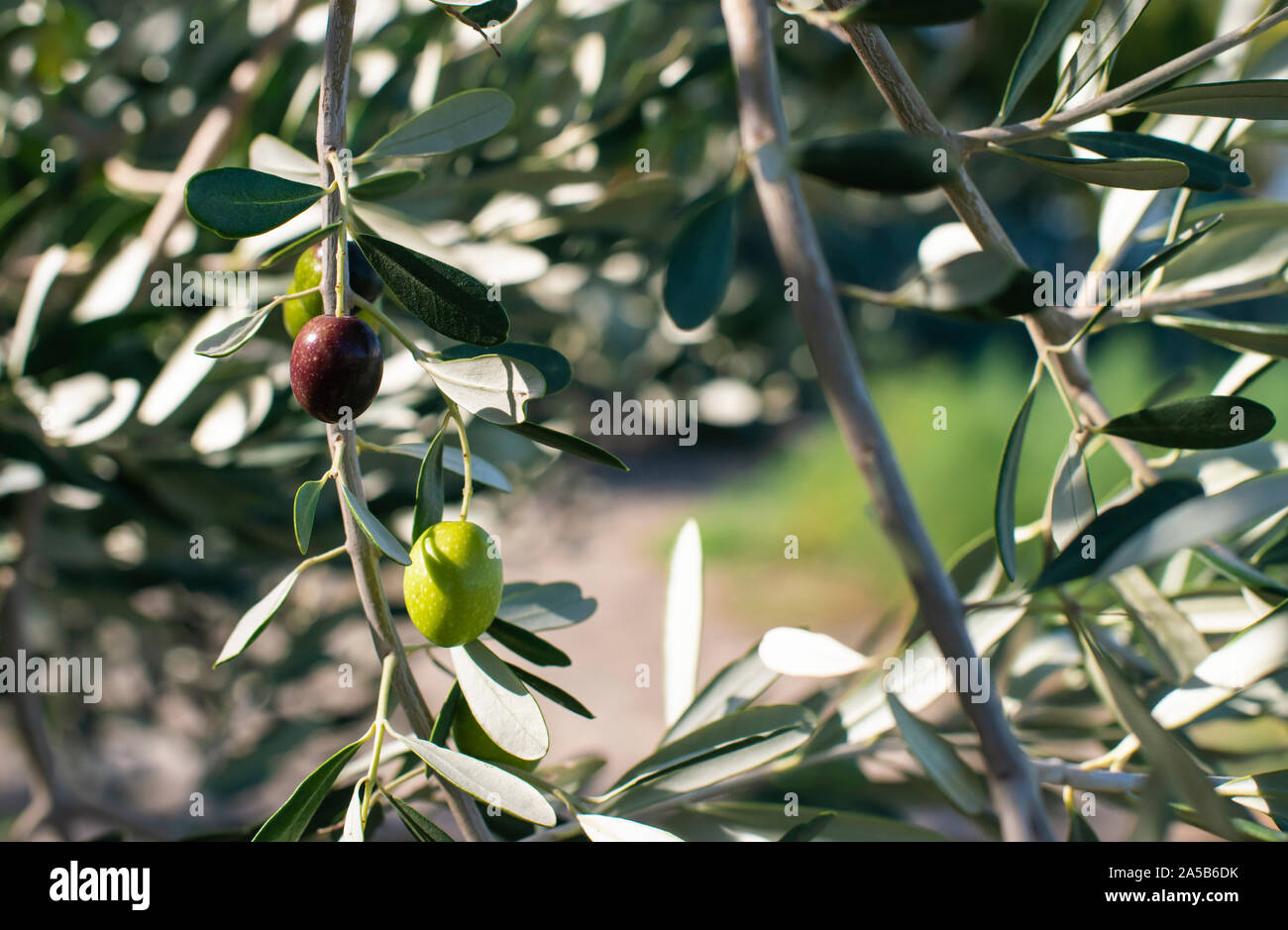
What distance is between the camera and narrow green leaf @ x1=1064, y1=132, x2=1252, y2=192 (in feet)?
1.15

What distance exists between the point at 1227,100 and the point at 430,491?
36cm

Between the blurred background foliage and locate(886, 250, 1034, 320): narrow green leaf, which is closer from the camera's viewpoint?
locate(886, 250, 1034, 320): narrow green leaf

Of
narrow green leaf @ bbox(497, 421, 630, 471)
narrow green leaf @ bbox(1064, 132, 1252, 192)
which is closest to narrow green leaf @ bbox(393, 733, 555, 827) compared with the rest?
narrow green leaf @ bbox(497, 421, 630, 471)

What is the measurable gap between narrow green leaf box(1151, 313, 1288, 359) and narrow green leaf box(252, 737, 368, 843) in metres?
0.41

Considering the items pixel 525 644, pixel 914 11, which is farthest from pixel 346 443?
pixel 914 11

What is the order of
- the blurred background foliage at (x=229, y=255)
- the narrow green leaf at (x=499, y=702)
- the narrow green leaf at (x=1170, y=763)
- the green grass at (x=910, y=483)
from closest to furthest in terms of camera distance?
the narrow green leaf at (x=1170, y=763) < the narrow green leaf at (x=499, y=702) < the blurred background foliage at (x=229, y=255) < the green grass at (x=910, y=483)

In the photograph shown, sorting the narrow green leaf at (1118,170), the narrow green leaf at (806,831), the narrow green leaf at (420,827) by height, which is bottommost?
the narrow green leaf at (806,831)

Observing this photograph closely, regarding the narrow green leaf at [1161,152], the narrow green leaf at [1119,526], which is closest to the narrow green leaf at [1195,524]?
the narrow green leaf at [1119,526]

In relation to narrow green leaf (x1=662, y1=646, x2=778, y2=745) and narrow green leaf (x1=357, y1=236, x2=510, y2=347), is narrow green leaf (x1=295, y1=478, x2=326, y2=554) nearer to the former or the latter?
narrow green leaf (x1=357, y1=236, x2=510, y2=347)

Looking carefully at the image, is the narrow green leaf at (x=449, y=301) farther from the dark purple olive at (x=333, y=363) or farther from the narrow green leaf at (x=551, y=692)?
the narrow green leaf at (x=551, y=692)

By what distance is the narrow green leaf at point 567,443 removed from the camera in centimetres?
33

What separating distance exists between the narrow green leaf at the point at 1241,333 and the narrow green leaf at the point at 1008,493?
94mm

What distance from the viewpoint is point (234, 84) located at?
2.50 ft
